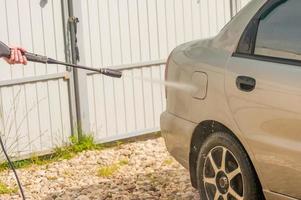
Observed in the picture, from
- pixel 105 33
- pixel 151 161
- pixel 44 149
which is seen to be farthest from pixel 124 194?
pixel 105 33

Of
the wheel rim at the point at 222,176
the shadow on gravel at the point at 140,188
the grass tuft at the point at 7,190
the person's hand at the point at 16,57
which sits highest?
the person's hand at the point at 16,57

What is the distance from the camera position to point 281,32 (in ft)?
15.5

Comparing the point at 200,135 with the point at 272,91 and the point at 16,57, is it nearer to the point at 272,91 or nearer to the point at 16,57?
the point at 272,91

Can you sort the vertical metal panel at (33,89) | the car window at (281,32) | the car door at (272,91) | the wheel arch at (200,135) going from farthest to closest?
the vertical metal panel at (33,89) → the wheel arch at (200,135) → the car window at (281,32) → the car door at (272,91)

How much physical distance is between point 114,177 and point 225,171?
7.31ft

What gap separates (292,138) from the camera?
4.41 metres

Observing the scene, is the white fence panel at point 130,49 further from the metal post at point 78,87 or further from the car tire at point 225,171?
the car tire at point 225,171

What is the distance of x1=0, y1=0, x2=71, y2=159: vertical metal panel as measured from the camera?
759 cm

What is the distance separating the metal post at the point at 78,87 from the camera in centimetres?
791

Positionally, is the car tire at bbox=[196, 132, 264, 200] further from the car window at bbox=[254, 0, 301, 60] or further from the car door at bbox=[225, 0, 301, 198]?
the car window at bbox=[254, 0, 301, 60]

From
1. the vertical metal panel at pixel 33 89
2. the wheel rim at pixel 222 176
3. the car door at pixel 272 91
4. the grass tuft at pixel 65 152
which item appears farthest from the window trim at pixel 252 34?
the grass tuft at pixel 65 152

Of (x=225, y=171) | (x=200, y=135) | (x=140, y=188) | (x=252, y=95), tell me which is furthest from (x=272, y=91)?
(x=140, y=188)

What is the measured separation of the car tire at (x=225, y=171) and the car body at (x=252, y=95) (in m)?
0.05

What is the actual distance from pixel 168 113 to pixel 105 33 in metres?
2.55
